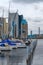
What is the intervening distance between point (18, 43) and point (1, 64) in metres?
44.7

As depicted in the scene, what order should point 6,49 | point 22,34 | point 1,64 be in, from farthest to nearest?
1. point 22,34
2. point 6,49
3. point 1,64

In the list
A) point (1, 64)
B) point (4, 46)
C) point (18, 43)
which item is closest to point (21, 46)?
point (18, 43)

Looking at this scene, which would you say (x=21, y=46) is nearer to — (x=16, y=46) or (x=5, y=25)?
(x=16, y=46)

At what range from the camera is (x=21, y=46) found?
70.6 metres

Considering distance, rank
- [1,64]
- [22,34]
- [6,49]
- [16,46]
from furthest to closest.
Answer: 1. [22,34]
2. [16,46]
3. [6,49]
4. [1,64]

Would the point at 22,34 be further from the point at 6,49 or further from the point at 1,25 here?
the point at 6,49

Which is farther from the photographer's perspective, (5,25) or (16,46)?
(5,25)

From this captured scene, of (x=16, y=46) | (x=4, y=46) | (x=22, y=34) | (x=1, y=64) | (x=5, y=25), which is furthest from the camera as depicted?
(x=22, y=34)

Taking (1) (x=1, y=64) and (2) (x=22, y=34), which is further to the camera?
(2) (x=22, y=34)

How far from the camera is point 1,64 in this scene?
86.0ft

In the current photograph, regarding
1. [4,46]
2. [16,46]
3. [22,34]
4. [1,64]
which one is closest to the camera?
[1,64]

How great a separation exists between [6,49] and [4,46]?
4.17 meters

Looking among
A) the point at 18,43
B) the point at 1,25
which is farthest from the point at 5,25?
the point at 18,43

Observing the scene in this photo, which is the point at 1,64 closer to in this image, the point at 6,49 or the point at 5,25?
the point at 6,49
